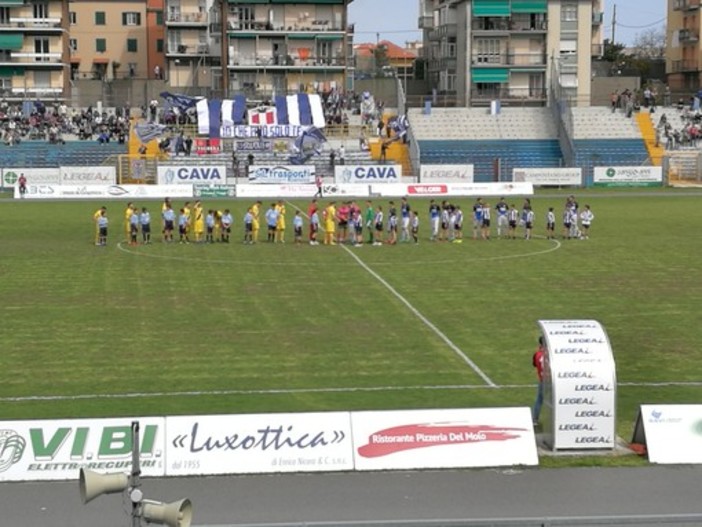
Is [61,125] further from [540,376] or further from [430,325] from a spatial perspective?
[540,376]

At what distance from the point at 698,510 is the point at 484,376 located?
28.4 feet

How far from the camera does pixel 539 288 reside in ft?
123

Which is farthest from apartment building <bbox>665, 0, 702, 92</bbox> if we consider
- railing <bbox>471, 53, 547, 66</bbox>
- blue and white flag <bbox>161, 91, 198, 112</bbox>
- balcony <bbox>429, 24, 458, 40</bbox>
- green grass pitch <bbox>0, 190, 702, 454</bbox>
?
green grass pitch <bbox>0, 190, 702, 454</bbox>

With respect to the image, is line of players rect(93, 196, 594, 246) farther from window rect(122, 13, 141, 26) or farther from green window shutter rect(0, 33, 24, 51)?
window rect(122, 13, 141, 26)

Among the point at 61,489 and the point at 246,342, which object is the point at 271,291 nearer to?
the point at 246,342

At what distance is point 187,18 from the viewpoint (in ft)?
348

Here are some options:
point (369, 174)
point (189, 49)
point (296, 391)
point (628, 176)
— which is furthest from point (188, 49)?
point (296, 391)

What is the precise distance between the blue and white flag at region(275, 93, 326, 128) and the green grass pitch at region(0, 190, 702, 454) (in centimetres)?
3416

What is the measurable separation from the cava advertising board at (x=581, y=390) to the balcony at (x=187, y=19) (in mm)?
89111

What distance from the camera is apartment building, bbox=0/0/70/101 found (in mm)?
100875

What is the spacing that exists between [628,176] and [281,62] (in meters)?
32.1

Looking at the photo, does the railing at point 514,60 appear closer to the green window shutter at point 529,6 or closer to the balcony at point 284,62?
the green window shutter at point 529,6

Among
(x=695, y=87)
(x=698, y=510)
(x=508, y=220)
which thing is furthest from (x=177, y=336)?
(x=695, y=87)

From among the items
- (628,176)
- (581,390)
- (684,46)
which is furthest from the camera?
(684,46)
